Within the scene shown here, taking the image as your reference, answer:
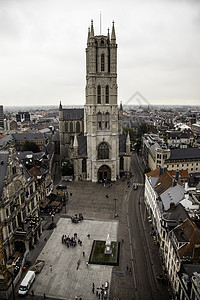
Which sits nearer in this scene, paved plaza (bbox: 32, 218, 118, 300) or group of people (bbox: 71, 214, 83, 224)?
paved plaza (bbox: 32, 218, 118, 300)

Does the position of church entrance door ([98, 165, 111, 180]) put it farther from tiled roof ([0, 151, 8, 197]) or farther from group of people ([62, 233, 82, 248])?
tiled roof ([0, 151, 8, 197])

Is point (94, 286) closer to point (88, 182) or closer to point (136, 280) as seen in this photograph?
point (136, 280)

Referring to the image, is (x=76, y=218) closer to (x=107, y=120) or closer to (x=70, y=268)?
(x=70, y=268)

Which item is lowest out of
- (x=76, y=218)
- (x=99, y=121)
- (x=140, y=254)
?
(x=140, y=254)

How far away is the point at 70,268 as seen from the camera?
38656 mm

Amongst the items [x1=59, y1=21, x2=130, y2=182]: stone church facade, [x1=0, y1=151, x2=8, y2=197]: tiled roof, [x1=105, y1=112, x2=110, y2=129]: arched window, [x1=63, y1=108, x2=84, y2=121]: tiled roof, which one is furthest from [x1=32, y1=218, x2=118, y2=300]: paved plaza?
[x1=63, y1=108, x2=84, y2=121]: tiled roof

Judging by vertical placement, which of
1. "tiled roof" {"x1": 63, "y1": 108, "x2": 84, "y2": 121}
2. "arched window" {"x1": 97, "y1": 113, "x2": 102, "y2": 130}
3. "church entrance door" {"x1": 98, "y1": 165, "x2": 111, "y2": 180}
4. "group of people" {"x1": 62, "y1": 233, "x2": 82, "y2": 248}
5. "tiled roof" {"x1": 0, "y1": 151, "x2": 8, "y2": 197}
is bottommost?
"group of people" {"x1": 62, "y1": 233, "x2": 82, "y2": 248}

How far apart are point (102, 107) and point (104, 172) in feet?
73.7

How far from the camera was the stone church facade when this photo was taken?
7575cm

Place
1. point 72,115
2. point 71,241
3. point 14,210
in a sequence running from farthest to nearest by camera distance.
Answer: point 72,115
point 71,241
point 14,210

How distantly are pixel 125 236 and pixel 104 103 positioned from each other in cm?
4497

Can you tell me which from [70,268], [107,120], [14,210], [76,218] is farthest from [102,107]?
[70,268]

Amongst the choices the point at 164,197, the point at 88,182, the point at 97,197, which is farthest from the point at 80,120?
the point at 164,197

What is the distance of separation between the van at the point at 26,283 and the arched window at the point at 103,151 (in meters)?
48.7
